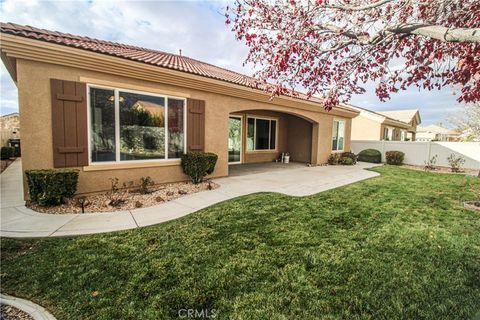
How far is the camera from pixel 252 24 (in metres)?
3.71

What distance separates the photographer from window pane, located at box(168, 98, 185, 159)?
299 inches

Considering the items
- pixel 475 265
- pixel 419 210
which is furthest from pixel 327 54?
pixel 419 210

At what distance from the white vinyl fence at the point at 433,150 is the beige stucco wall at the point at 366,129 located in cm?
476

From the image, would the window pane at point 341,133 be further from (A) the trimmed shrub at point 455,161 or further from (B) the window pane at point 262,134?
(A) the trimmed shrub at point 455,161

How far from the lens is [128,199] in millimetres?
5973

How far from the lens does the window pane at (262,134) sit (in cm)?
1385

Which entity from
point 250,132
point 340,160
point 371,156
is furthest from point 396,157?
point 250,132

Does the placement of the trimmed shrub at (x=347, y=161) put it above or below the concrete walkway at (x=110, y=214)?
above

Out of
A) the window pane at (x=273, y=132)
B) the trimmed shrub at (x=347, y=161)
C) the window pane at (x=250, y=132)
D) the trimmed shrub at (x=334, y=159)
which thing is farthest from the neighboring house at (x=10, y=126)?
the trimmed shrub at (x=347, y=161)

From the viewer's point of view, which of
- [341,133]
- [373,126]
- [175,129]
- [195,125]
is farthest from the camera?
[373,126]

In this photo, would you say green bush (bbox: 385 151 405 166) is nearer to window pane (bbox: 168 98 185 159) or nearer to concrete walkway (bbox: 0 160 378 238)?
concrete walkway (bbox: 0 160 378 238)

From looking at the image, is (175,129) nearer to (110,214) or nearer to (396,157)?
(110,214)

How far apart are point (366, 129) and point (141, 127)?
2225 centimetres

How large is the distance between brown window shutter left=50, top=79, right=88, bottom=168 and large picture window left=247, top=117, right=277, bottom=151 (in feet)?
28.7
